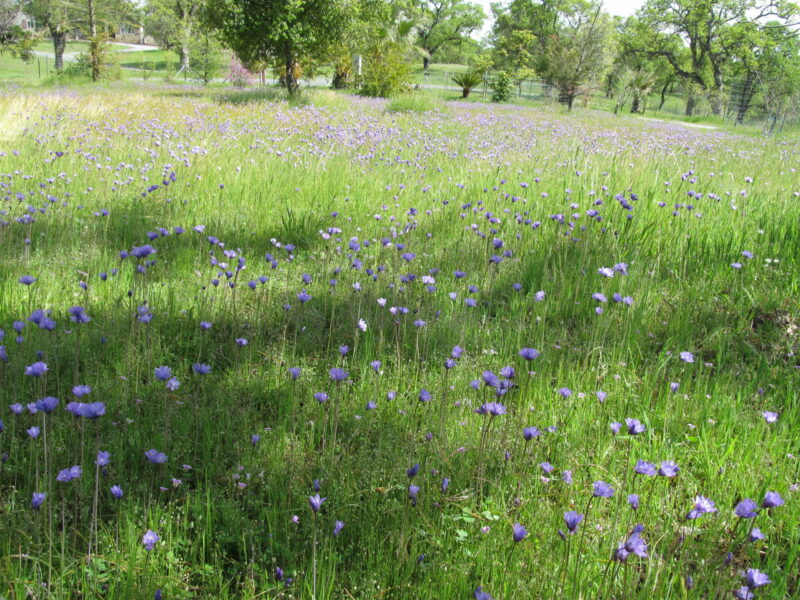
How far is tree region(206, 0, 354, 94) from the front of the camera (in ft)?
50.2

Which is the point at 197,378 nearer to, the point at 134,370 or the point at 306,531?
the point at 134,370

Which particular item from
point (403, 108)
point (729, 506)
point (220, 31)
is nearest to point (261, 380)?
point (729, 506)

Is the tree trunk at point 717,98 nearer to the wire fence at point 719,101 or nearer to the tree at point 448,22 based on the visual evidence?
the wire fence at point 719,101

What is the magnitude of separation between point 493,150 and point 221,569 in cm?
713

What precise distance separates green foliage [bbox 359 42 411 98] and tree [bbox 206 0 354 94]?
232 inches

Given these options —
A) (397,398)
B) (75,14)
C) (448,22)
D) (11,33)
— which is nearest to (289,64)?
(397,398)

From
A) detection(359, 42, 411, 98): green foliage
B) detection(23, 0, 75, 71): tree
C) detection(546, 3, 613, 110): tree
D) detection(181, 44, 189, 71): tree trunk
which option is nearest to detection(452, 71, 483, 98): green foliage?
→ detection(546, 3, 613, 110): tree

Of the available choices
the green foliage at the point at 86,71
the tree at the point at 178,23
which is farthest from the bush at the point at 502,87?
the green foliage at the point at 86,71

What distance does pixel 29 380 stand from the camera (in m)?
2.27

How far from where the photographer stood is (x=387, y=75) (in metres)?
22.4

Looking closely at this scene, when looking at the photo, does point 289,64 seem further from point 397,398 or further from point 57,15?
point 57,15

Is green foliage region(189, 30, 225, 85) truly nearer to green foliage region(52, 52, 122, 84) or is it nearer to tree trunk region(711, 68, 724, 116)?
green foliage region(52, 52, 122, 84)

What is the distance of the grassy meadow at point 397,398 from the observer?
60.9 inches

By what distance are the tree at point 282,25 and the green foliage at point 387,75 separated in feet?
19.4
